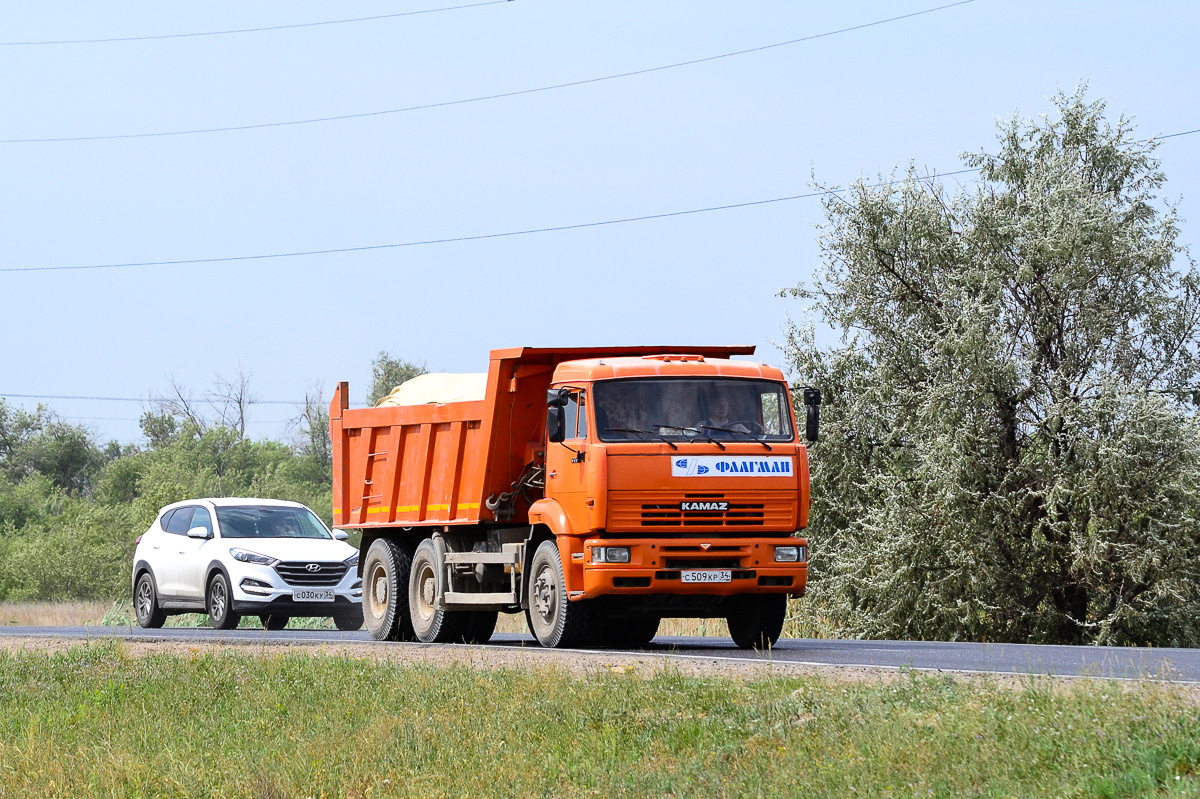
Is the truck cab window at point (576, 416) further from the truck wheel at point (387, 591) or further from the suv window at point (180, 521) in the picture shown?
the suv window at point (180, 521)

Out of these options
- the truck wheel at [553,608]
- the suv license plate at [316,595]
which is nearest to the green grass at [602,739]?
the truck wheel at [553,608]

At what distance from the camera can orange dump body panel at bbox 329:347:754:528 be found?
1692 cm

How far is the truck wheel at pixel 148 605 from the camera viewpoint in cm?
2375

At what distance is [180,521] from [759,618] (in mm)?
10638

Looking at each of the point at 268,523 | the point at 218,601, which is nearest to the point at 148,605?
the point at 218,601

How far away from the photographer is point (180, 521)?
23594 mm

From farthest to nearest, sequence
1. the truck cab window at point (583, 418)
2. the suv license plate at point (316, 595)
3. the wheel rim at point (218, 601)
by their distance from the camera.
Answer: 1. the wheel rim at point (218, 601)
2. the suv license plate at point (316, 595)
3. the truck cab window at point (583, 418)

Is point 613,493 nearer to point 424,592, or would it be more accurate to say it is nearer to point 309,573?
point 424,592

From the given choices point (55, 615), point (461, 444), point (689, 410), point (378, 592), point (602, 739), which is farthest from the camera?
point (55, 615)

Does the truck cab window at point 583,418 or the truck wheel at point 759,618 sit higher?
the truck cab window at point 583,418

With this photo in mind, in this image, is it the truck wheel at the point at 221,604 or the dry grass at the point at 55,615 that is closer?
the truck wheel at the point at 221,604

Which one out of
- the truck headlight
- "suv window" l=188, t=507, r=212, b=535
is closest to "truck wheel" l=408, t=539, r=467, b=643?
the truck headlight

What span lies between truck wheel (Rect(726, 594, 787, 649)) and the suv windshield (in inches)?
329

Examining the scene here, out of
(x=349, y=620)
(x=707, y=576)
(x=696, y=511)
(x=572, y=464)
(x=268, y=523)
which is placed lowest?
(x=349, y=620)
